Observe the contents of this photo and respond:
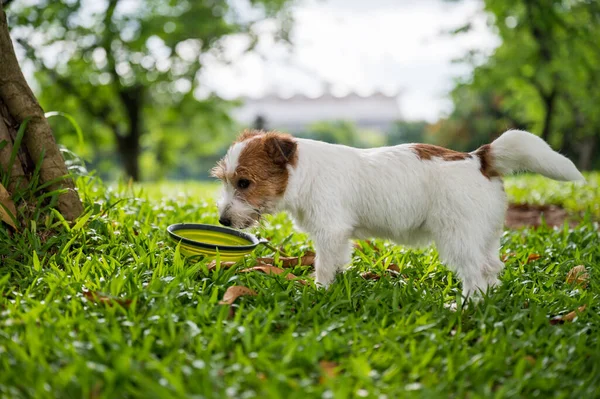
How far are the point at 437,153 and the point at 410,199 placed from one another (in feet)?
1.25

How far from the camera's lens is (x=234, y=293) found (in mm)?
3299

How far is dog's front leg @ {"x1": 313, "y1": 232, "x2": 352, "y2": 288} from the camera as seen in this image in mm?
3721

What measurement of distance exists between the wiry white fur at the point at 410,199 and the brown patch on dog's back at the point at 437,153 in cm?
4

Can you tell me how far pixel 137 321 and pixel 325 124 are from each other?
162 feet

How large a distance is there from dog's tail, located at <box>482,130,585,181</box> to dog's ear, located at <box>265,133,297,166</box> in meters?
1.25

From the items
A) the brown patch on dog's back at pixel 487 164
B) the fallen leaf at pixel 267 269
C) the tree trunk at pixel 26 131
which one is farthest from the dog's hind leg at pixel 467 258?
the tree trunk at pixel 26 131

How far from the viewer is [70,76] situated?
66.8 feet

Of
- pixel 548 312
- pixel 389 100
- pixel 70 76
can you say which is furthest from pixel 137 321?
pixel 389 100

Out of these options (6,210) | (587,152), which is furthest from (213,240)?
(587,152)

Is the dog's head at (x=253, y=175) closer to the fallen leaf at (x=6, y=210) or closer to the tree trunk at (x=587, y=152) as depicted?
the fallen leaf at (x=6, y=210)

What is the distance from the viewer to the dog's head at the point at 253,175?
3684 millimetres

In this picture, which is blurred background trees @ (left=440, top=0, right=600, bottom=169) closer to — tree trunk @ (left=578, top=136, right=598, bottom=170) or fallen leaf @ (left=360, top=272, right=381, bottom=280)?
tree trunk @ (left=578, top=136, right=598, bottom=170)

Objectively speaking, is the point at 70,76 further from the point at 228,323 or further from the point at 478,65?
the point at 228,323

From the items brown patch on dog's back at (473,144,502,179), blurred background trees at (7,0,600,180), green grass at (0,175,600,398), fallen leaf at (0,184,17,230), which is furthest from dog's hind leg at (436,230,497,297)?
blurred background trees at (7,0,600,180)
